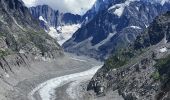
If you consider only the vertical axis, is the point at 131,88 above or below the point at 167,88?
below

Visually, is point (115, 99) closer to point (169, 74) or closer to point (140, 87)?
point (140, 87)

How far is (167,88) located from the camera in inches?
2569

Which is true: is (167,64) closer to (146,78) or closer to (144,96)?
(146,78)

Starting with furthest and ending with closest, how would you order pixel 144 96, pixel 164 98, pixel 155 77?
pixel 155 77
pixel 144 96
pixel 164 98

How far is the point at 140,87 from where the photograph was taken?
19375cm

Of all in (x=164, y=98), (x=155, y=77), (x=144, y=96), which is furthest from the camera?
(x=155, y=77)

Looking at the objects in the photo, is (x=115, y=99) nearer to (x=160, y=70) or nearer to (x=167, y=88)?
(x=160, y=70)

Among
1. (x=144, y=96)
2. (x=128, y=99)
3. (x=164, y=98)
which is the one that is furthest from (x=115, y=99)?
(x=164, y=98)

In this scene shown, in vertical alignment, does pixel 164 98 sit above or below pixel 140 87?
above

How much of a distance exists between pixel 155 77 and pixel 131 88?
1160 cm

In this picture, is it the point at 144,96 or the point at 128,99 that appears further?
the point at 128,99

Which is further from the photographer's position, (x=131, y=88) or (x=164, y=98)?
(x=131, y=88)

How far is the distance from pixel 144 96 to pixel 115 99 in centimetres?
1939

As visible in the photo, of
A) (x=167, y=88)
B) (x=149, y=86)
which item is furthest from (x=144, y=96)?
(x=167, y=88)
